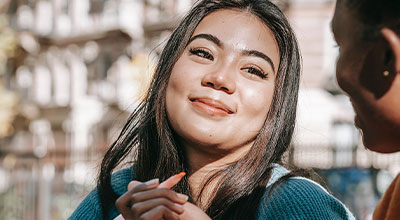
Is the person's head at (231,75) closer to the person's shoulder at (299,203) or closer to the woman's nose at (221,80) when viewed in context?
the woman's nose at (221,80)

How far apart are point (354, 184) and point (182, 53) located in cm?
696

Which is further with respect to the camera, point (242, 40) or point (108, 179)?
point (108, 179)

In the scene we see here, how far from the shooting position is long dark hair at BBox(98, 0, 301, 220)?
169 centimetres

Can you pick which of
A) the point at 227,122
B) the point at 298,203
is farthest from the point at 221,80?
the point at 298,203

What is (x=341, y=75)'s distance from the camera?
1.25 m

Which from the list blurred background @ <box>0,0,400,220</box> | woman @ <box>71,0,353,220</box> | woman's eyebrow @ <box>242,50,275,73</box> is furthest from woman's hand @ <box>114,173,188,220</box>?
blurred background @ <box>0,0,400,220</box>

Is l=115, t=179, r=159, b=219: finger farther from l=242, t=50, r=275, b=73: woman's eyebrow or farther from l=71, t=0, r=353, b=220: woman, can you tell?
l=242, t=50, r=275, b=73: woman's eyebrow

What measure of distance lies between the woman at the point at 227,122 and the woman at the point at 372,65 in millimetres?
413

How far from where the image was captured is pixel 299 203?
155 cm

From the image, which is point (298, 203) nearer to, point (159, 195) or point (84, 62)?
point (159, 195)

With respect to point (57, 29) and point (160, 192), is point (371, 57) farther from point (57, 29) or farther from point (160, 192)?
point (57, 29)

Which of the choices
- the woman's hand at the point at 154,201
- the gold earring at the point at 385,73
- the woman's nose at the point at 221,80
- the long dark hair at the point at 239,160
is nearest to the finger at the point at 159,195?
the woman's hand at the point at 154,201

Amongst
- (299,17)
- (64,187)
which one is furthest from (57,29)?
(64,187)

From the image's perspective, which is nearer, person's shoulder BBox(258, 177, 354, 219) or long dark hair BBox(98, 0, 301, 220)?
person's shoulder BBox(258, 177, 354, 219)
